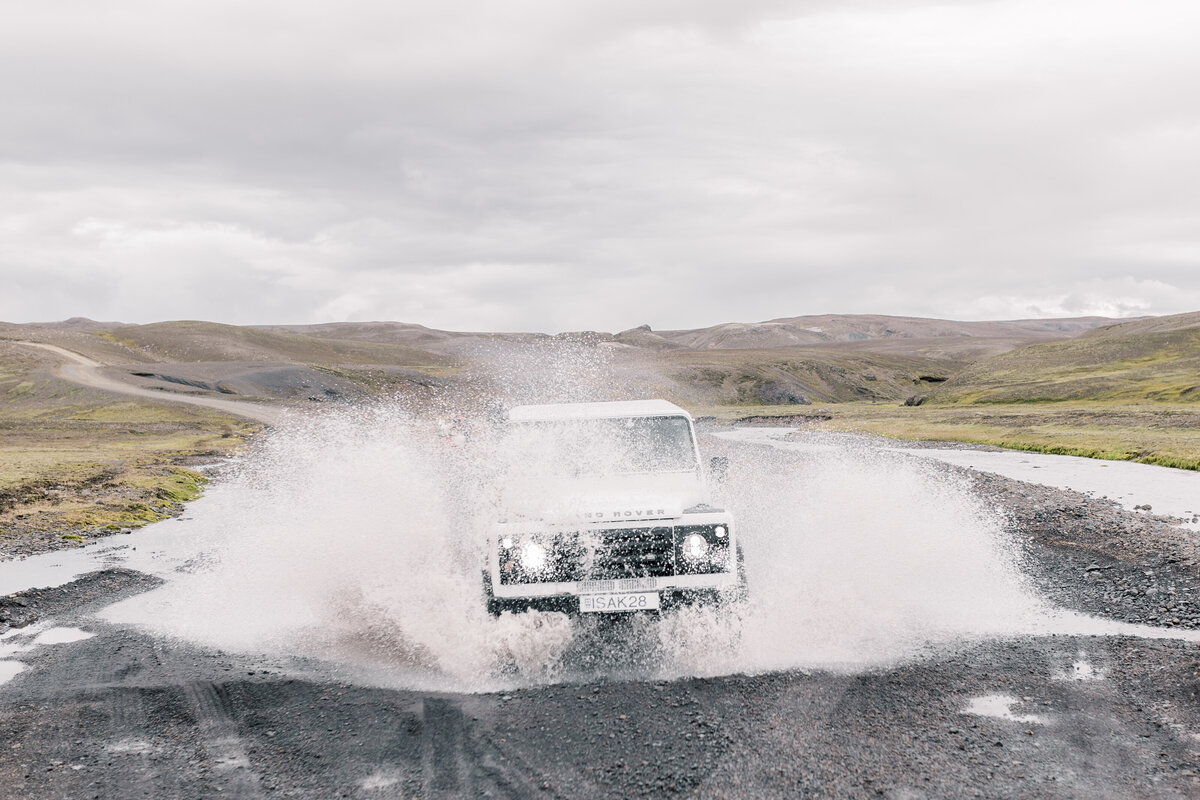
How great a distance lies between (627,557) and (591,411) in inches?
105

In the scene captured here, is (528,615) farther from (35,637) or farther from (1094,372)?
(1094,372)

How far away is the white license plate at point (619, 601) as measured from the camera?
7.20 metres

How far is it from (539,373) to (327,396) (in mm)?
33893

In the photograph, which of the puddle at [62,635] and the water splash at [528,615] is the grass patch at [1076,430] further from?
the puddle at [62,635]

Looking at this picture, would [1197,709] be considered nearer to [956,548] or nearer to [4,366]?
[956,548]

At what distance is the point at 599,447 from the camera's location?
916 cm

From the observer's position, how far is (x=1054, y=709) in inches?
246

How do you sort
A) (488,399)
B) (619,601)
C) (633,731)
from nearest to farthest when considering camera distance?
1. (633,731)
2. (619,601)
3. (488,399)

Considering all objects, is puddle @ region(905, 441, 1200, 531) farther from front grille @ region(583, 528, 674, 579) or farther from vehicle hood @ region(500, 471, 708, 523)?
front grille @ region(583, 528, 674, 579)

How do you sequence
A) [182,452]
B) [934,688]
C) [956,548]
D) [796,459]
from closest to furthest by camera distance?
[934,688]
[956,548]
[796,459]
[182,452]

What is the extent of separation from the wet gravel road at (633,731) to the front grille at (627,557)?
0.99 m

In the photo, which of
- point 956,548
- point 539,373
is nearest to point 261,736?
point 956,548

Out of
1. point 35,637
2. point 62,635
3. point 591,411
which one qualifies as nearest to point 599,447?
point 591,411

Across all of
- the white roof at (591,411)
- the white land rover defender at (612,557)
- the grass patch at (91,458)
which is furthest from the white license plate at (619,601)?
the grass patch at (91,458)
